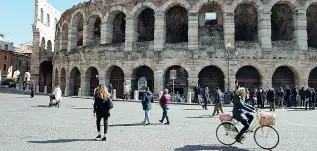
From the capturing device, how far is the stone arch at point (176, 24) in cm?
2403

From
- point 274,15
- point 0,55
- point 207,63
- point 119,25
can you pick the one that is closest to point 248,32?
point 274,15

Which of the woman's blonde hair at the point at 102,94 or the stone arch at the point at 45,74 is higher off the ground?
the stone arch at the point at 45,74

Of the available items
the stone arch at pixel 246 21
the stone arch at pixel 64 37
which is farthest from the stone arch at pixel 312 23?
the stone arch at pixel 64 37

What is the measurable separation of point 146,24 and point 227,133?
20.8 m

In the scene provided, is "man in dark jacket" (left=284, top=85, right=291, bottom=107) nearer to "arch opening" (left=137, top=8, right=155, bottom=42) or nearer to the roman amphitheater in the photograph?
the roman amphitheater

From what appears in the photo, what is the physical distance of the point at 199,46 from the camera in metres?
21.3

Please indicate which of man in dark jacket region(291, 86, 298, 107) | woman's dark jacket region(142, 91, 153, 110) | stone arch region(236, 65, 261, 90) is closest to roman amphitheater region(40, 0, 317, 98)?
stone arch region(236, 65, 261, 90)

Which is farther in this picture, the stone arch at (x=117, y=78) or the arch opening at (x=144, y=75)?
the stone arch at (x=117, y=78)

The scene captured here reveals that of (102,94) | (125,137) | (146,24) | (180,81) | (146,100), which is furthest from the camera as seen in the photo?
(146,24)

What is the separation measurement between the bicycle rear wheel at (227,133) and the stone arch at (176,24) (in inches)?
726

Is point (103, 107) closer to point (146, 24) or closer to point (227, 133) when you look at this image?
point (227, 133)

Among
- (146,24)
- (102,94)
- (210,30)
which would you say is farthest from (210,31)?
(102,94)

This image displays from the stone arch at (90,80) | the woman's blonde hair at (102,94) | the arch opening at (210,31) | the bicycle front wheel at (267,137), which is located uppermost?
the arch opening at (210,31)

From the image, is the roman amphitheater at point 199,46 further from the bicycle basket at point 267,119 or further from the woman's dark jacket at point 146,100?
the bicycle basket at point 267,119
